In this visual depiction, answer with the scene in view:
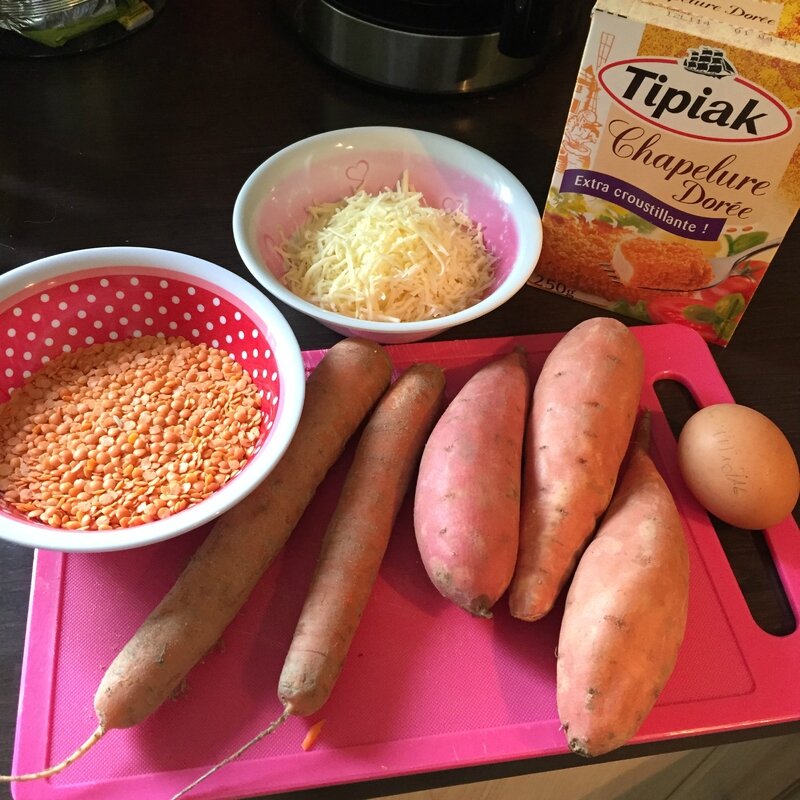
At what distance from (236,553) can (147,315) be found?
13.8 inches

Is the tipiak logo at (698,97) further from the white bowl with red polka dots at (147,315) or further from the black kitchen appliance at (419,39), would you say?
the white bowl with red polka dots at (147,315)

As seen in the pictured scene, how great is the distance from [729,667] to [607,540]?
19 cm

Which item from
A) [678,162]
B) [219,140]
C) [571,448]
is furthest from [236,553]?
[219,140]

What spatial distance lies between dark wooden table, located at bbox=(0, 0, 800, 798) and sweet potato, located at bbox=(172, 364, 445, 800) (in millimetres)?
196

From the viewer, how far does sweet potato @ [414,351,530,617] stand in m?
0.77

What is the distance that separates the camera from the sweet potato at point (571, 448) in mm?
793

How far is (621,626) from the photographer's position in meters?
0.72

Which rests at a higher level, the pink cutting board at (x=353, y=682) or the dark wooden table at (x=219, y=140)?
the dark wooden table at (x=219, y=140)

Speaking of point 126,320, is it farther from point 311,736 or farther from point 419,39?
point 419,39

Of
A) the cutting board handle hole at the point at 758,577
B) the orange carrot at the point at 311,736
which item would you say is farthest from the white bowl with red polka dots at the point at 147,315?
the cutting board handle hole at the point at 758,577

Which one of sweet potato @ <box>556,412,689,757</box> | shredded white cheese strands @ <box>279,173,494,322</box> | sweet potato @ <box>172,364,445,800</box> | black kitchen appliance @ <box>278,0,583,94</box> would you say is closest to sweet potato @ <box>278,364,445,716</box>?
sweet potato @ <box>172,364,445,800</box>

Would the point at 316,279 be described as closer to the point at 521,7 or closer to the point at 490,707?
the point at 521,7

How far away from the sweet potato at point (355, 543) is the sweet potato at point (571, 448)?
0.46 feet

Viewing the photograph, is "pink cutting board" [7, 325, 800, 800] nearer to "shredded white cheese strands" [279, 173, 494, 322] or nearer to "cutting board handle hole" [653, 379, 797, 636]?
"cutting board handle hole" [653, 379, 797, 636]
